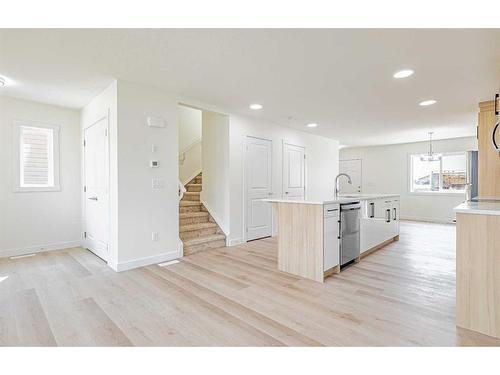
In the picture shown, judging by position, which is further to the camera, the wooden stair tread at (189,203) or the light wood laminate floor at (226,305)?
the wooden stair tread at (189,203)

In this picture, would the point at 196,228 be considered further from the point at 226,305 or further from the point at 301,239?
the point at 226,305

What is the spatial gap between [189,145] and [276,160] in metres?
2.33

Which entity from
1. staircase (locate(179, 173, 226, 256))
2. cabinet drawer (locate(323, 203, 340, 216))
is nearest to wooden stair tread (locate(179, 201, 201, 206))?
staircase (locate(179, 173, 226, 256))

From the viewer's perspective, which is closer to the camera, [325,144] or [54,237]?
[54,237]

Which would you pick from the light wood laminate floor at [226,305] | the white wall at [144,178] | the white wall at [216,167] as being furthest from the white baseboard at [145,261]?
the white wall at [216,167]

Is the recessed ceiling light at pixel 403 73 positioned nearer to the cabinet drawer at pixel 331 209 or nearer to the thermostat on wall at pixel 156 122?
the cabinet drawer at pixel 331 209

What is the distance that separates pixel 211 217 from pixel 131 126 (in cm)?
230

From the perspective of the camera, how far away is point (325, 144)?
7.29 meters

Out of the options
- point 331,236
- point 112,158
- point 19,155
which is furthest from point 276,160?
point 19,155

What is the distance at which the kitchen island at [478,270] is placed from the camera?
1852 millimetres

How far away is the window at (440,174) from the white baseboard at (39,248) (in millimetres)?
9253

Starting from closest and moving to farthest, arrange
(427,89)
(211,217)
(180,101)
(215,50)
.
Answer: (215,50) → (427,89) → (180,101) → (211,217)

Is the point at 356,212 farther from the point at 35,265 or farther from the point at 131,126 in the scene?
the point at 35,265
